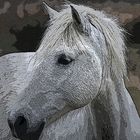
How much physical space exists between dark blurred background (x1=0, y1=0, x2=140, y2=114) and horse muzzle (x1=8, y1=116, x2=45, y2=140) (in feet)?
8.05

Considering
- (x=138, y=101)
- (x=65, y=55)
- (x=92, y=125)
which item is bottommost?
(x=138, y=101)

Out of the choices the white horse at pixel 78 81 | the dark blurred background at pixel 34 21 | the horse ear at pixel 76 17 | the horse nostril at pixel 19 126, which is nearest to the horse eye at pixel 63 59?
the white horse at pixel 78 81

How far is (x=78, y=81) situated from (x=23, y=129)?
273mm

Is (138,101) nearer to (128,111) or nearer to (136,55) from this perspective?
(136,55)

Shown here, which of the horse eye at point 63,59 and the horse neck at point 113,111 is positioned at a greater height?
the horse eye at point 63,59

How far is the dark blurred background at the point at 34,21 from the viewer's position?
15.2 feet

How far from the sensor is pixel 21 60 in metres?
3.10

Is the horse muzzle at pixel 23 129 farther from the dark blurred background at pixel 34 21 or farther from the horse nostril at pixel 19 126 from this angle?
the dark blurred background at pixel 34 21

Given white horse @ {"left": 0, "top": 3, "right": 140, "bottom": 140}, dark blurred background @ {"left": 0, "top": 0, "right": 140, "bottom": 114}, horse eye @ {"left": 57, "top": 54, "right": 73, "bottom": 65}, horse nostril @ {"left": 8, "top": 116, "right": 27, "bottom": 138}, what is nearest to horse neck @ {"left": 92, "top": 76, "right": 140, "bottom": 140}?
white horse @ {"left": 0, "top": 3, "right": 140, "bottom": 140}

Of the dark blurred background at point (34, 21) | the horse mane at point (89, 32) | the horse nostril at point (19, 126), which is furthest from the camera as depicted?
the dark blurred background at point (34, 21)

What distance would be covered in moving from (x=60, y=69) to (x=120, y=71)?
0.92 ft

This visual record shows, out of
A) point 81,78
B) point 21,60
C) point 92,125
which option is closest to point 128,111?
point 92,125

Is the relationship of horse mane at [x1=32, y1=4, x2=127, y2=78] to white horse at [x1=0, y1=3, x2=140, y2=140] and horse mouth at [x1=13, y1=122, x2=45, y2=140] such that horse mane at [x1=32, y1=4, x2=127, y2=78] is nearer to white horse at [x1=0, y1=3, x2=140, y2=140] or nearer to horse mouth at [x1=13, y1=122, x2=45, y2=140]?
white horse at [x1=0, y1=3, x2=140, y2=140]

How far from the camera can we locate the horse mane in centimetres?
223
